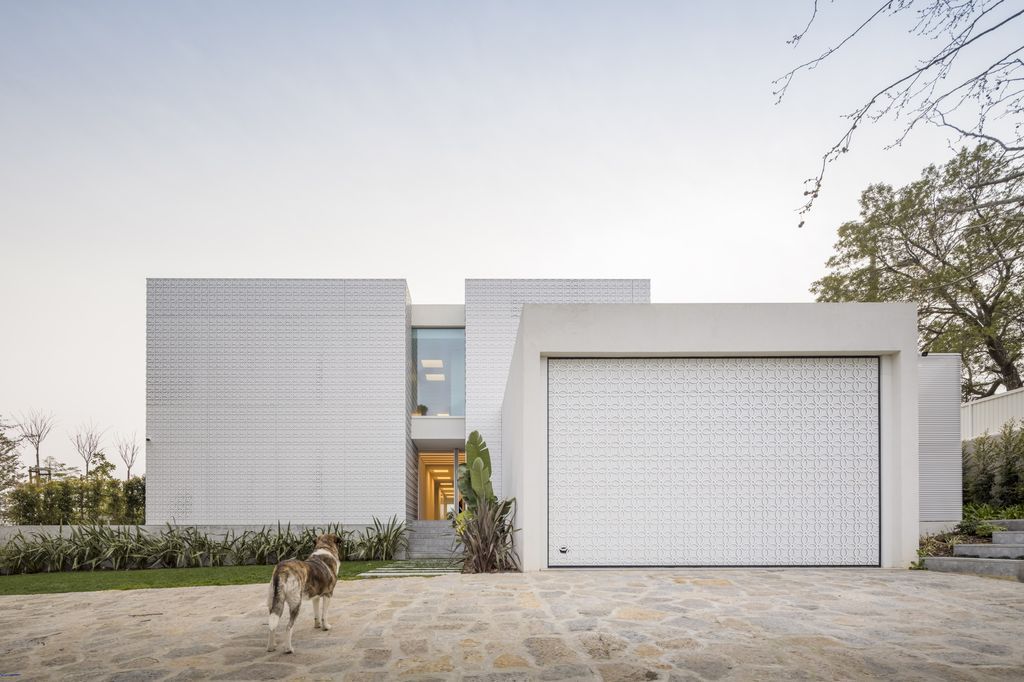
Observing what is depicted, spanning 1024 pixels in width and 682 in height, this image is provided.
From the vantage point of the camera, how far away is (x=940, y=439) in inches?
375

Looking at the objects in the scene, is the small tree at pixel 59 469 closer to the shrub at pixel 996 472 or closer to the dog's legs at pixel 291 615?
the dog's legs at pixel 291 615

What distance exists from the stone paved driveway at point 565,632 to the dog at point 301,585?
0.50ft

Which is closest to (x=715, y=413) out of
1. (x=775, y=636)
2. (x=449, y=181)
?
(x=775, y=636)

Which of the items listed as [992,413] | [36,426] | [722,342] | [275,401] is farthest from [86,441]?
[992,413]

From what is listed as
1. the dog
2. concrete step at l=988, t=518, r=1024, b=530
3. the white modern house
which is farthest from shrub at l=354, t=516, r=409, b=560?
concrete step at l=988, t=518, r=1024, b=530

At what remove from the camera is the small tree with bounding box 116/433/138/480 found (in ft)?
89.4

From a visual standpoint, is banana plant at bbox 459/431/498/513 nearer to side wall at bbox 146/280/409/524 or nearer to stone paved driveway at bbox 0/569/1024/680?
stone paved driveway at bbox 0/569/1024/680

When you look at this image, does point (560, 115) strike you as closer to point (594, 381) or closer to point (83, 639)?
point (594, 381)

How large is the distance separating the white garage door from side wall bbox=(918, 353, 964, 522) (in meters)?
2.54

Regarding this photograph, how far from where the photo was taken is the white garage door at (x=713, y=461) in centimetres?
754

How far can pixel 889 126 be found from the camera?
355 centimetres

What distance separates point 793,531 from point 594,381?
9.87 ft

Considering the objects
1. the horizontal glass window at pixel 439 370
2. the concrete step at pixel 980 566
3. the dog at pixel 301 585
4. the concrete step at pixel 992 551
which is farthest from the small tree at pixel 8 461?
the concrete step at pixel 992 551

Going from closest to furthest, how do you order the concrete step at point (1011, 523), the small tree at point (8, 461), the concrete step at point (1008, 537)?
the concrete step at point (1008, 537), the concrete step at point (1011, 523), the small tree at point (8, 461)
